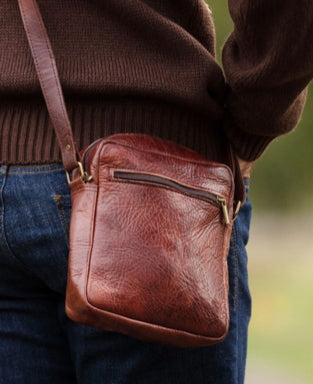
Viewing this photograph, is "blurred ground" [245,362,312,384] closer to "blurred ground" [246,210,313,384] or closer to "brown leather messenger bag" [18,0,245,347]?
"blurred ground" [246,210,313,384]

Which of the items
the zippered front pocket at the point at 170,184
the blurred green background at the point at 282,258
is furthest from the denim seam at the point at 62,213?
the blurred green background at the point at 282,258

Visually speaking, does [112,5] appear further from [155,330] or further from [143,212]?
[155,330]

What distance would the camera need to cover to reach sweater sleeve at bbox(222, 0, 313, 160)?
1121 millimetres

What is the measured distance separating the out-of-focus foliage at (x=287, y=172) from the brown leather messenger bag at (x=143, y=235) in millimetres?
5799

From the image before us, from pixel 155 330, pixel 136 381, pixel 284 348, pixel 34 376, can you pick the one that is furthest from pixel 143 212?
pixel 284 348

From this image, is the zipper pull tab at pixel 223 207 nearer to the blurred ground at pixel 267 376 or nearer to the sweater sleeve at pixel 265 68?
the sweater sleeve at pixel 265 68

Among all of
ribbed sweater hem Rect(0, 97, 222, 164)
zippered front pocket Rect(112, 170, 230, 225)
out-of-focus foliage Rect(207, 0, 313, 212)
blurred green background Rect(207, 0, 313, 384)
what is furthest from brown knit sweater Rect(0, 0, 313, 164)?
out-of-focus foliage Rect(207, 0, 313, 212)

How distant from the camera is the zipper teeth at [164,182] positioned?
108 centimetres

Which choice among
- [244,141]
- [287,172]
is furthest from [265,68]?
[287,172]

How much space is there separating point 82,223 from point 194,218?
0.54 feet

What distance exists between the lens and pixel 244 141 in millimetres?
1270

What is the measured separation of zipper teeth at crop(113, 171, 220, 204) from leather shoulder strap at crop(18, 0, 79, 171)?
0.07 m

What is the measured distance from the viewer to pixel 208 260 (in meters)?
1.10

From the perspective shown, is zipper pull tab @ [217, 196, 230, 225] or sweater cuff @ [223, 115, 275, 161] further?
sweater cuff @ [223, 115, 275, 161]
